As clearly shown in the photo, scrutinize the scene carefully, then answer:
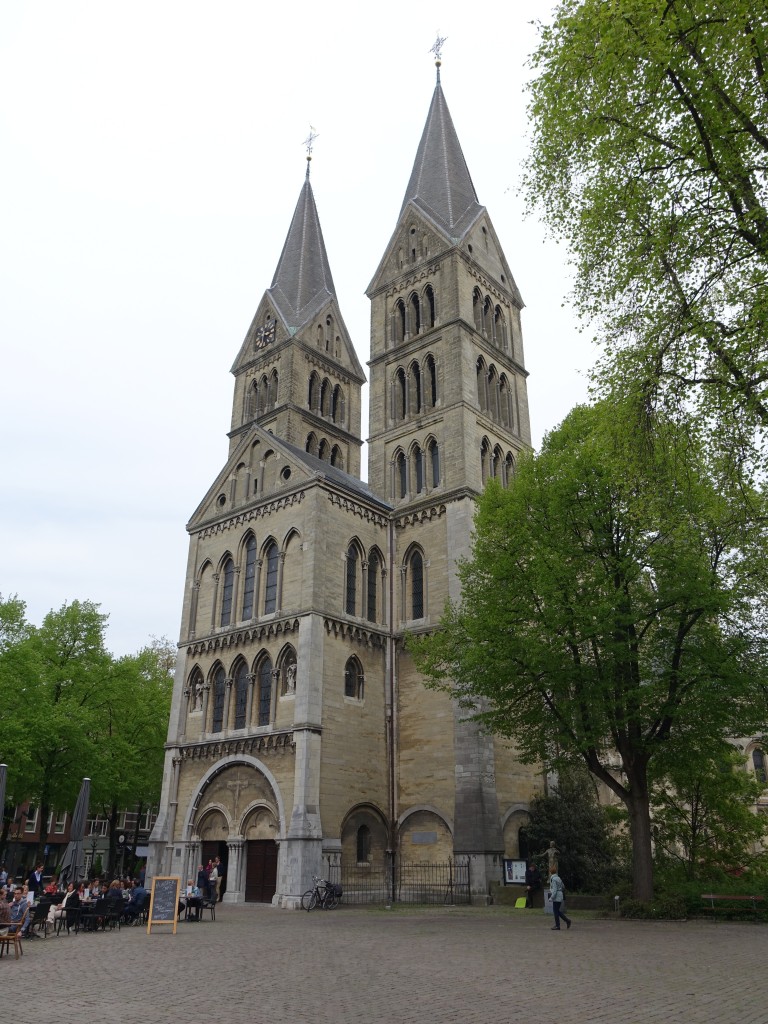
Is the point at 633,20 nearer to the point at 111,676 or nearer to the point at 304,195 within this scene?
the point at 111,676

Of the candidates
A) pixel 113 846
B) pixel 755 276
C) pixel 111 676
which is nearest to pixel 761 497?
pixel 755 276

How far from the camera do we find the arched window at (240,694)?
3000 centimetres

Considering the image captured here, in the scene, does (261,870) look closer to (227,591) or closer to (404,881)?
(404,881)

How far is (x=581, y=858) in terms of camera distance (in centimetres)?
2691

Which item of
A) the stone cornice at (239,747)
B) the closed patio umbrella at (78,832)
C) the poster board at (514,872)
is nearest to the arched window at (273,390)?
the stone cornice at (239,747)

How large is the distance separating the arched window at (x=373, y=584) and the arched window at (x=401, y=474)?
3896mm

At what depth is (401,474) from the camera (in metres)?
35.9

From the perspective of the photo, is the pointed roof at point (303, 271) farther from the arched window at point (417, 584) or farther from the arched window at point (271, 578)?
the arched window at point (417, 584)

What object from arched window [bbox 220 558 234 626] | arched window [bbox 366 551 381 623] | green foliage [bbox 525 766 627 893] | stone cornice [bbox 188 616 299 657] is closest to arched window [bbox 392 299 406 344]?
arched window [bbox 366 551 381 623]

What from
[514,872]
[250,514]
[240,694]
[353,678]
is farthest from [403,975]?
[250,514]

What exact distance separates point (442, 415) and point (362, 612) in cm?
950

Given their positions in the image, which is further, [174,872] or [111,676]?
[111,676]

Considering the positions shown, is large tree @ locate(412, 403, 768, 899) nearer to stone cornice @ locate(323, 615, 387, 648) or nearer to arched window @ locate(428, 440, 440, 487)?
stone cornice @ locate(323, 615, 387, 648)

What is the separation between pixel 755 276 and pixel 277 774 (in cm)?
2125
